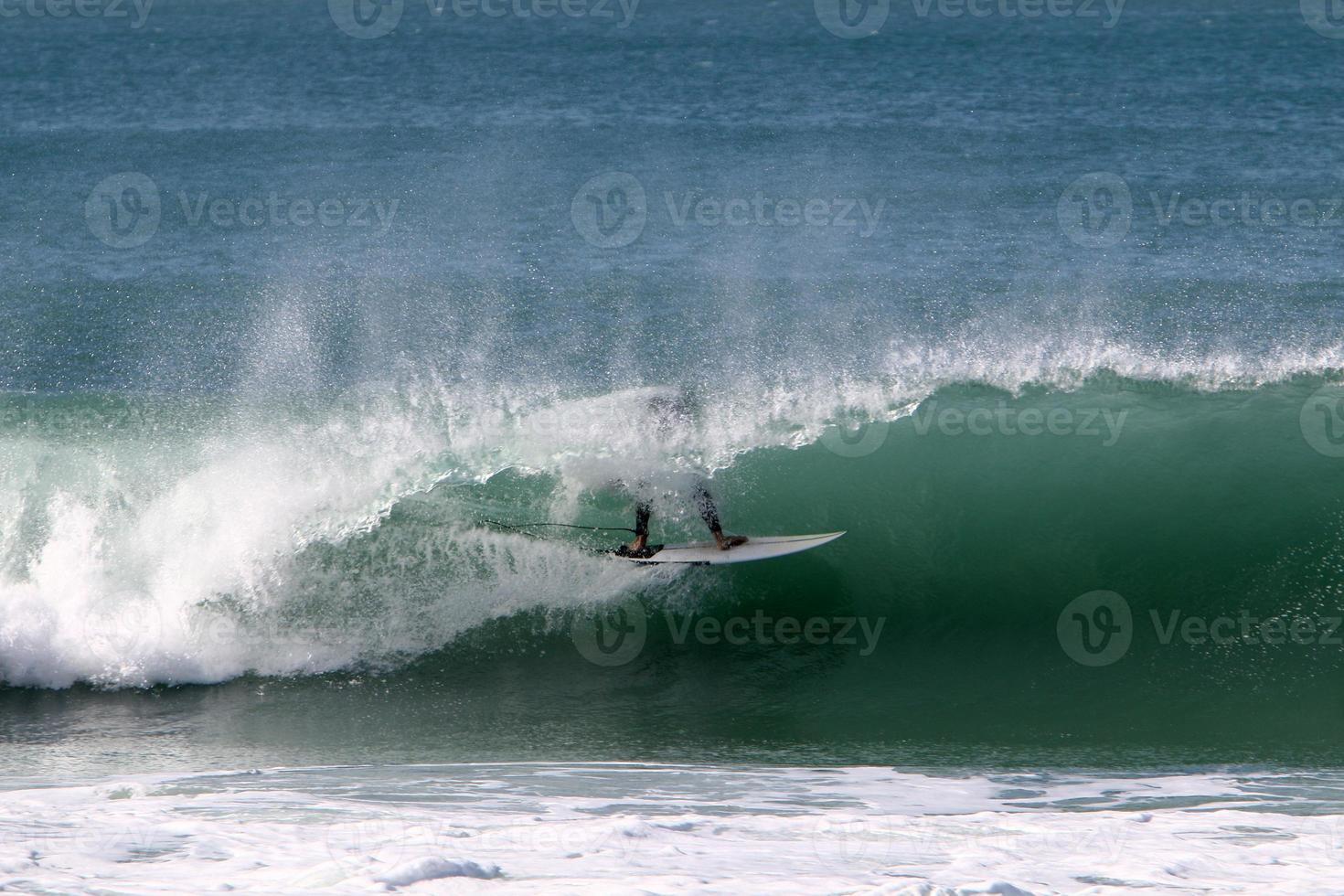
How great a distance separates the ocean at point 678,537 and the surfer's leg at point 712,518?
179mm

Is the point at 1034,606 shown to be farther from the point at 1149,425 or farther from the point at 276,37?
the point at 276,37

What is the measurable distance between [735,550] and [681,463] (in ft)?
4.33

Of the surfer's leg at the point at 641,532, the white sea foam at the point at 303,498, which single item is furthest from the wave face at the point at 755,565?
the surfer's leg at the point at 641,532

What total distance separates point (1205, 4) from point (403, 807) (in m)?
49.0

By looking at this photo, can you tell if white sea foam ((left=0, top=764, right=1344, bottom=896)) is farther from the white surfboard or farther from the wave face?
the white surfboard

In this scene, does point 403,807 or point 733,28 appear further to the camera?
point 733,28

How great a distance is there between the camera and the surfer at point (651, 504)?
984 centimetres

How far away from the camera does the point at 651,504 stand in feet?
35.6

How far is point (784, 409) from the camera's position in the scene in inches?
486

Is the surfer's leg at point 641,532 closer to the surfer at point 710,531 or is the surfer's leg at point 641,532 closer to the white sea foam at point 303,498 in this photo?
the surfer at point 710,531

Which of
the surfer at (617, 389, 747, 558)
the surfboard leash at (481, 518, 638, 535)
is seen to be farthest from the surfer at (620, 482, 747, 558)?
the surfboard leash at (481, 518, 638, 535)

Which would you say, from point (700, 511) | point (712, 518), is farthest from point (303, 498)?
point (712, 518)

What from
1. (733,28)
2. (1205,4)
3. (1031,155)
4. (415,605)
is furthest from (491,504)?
(1205,4)

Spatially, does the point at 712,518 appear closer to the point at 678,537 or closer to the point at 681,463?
the point at 678,537
